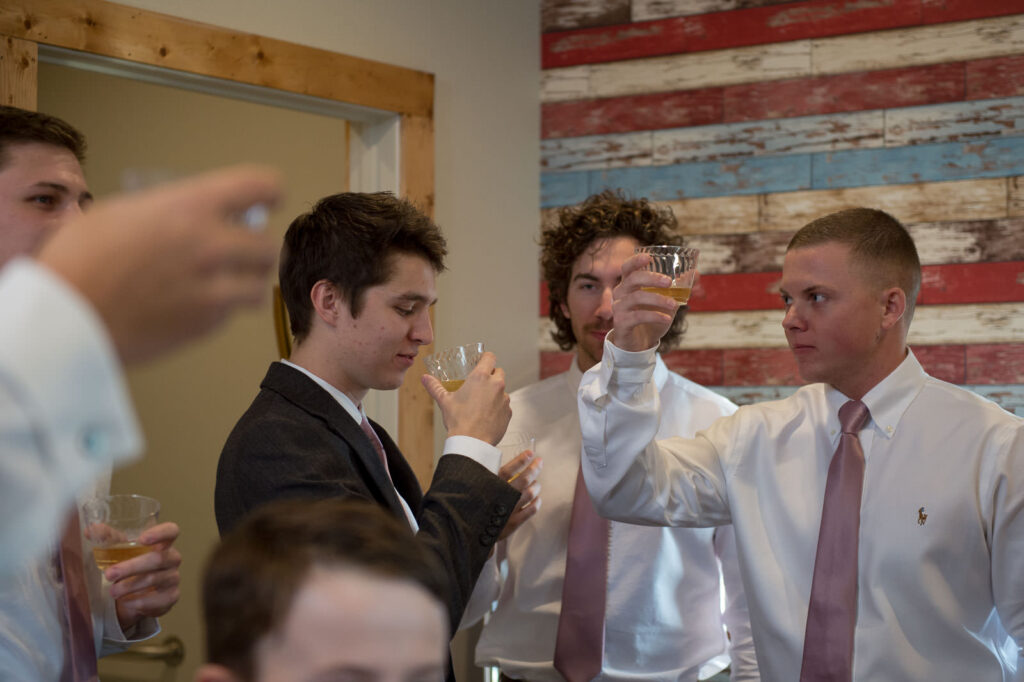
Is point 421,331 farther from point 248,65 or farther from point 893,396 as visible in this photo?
point 248,65

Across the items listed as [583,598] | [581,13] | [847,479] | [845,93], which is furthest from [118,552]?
[581,13]

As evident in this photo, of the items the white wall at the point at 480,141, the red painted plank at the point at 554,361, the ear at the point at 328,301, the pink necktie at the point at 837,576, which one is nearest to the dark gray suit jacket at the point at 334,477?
the ear at the point at 328,301

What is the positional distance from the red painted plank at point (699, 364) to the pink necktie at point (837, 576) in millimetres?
1247

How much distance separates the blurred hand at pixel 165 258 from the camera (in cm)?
50

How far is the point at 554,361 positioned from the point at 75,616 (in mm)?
2338

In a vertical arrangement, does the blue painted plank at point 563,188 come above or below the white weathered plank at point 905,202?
above

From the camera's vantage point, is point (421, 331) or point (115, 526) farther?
point (421, 331)

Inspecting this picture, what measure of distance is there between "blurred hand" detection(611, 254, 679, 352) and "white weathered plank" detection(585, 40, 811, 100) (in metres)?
1.74

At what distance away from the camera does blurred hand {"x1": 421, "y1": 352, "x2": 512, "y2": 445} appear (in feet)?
5.42

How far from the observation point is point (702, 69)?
3367 millimetres

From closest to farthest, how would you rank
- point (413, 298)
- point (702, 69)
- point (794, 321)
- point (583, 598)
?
point (413, 298)
point (794, 321)
point (583, 598)
point (702, 69)

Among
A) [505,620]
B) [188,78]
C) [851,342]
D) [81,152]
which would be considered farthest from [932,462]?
[188,78]

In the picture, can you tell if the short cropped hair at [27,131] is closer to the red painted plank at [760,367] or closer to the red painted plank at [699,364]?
the red painted plank at [699,364]

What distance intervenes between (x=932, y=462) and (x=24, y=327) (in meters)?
1.87
